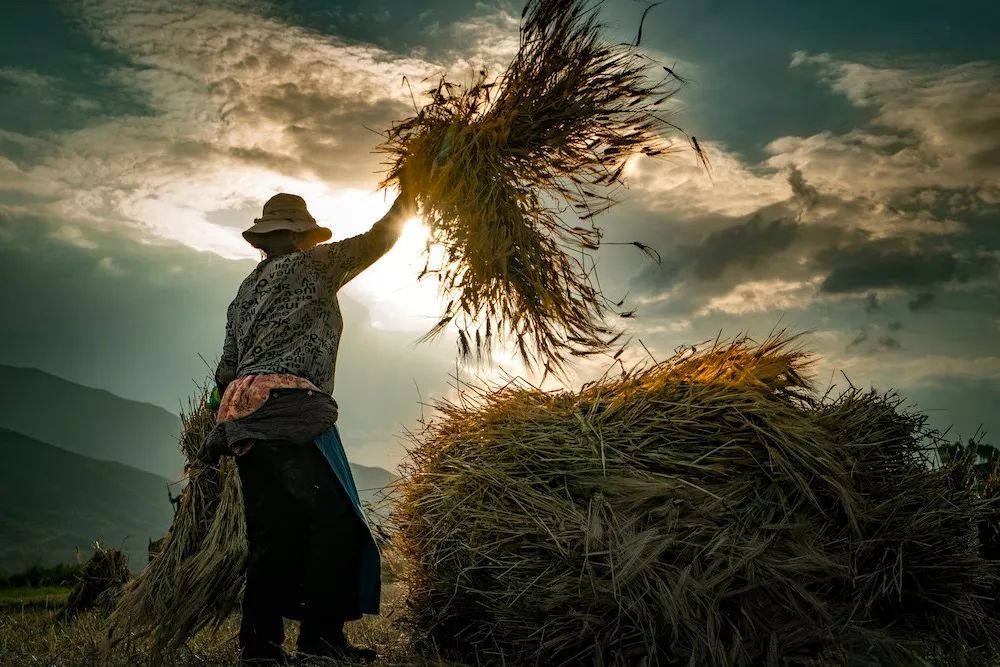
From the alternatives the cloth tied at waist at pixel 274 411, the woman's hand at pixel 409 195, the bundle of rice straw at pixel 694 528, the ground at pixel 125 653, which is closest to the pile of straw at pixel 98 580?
the ground at pixel 125 653

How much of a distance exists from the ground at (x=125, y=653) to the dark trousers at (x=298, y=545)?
0.89ft

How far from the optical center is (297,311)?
11.1 feet

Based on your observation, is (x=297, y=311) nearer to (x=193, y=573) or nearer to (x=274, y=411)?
(x=274, y=411)

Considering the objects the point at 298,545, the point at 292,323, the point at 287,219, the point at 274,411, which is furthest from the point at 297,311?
the point at 298,545

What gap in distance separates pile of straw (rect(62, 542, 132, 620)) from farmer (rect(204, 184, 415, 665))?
2.43m

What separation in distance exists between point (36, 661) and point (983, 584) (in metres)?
4.34

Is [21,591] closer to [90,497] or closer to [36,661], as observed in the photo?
[36,661]

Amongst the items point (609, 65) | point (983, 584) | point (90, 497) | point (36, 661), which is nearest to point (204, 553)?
point (36, 661)

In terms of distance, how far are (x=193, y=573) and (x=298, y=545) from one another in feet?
2.68

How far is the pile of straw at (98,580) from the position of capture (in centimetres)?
525

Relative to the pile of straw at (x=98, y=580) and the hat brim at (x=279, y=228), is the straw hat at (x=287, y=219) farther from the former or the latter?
the pile of straw at (x=98, y=580)

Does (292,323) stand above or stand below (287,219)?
below

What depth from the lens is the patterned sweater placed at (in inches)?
133

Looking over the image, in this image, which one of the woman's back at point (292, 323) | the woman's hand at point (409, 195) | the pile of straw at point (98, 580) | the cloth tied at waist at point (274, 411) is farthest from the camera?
the pile of straw at point (98, 580)
